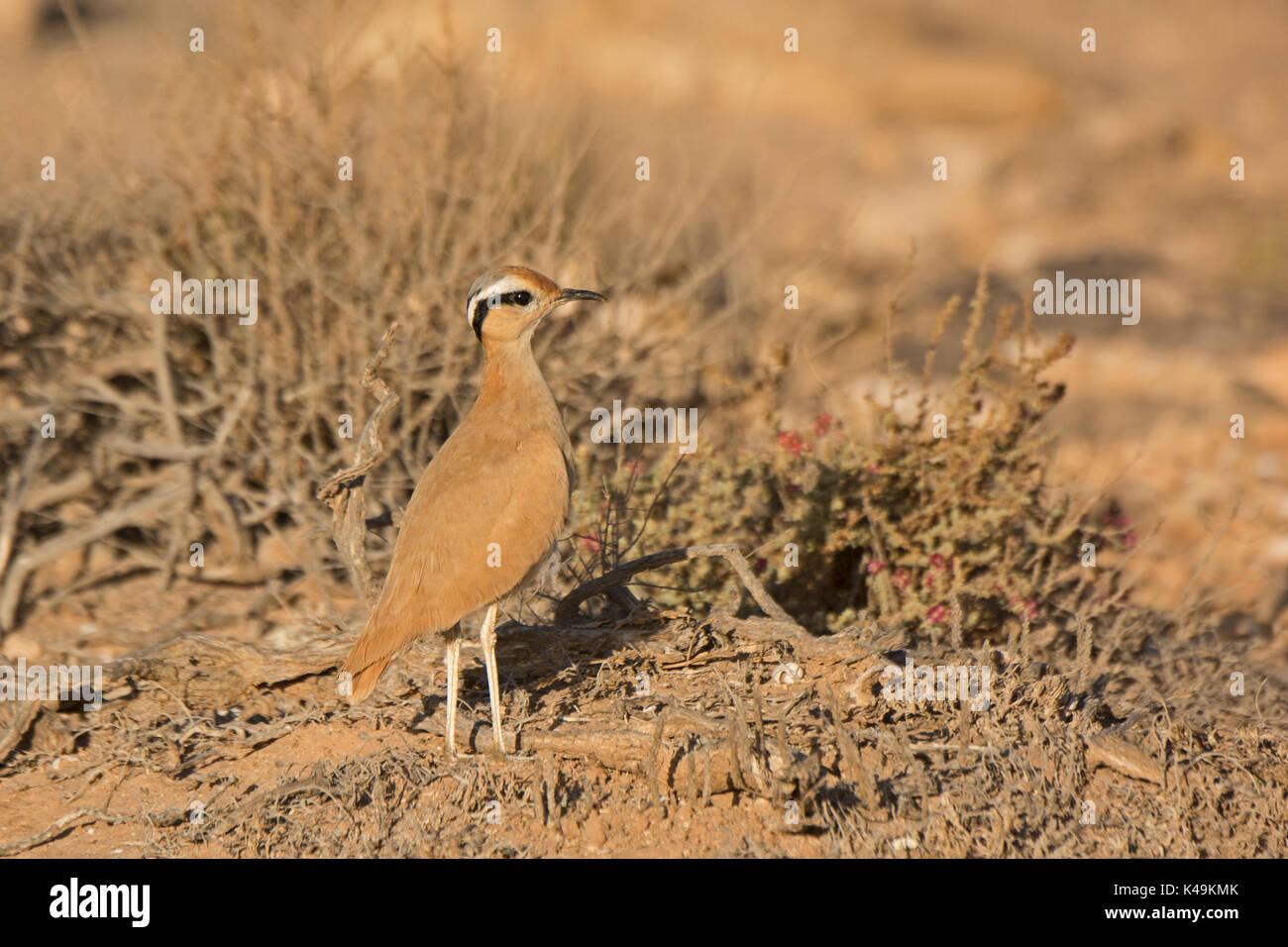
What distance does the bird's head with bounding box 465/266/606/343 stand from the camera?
488cm

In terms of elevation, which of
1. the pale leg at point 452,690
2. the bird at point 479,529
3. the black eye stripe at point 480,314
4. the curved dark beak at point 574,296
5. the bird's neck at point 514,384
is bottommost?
the pale leg at point 452,690

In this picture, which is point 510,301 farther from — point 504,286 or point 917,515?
point 917,515

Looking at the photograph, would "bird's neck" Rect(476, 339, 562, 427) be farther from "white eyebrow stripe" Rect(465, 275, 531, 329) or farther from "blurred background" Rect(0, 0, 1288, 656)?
"blurred background" Rect(0, 0, 1288, 656)

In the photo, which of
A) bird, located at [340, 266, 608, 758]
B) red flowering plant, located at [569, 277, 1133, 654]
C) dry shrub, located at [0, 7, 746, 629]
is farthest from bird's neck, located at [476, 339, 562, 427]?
dry shrub, located at [0, 7, 746, 629]

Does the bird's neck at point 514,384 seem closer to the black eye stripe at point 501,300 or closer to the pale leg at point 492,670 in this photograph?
the black eye stripe at point 501,300

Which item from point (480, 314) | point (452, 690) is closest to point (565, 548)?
point (480, 314)

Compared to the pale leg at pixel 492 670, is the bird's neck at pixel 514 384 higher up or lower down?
higher up

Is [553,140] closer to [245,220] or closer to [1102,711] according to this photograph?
[245,220]

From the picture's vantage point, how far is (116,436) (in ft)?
26.0

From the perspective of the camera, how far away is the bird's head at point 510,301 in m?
4.88

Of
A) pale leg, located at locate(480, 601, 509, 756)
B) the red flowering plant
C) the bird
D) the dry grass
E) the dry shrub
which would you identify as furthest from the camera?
the dry shrub

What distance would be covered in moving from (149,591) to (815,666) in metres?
5.02

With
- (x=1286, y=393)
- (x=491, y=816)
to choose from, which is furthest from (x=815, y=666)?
(x=1286, y=393)

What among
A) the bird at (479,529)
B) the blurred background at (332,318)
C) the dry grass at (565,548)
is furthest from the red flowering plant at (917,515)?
the bird at (479,529)
